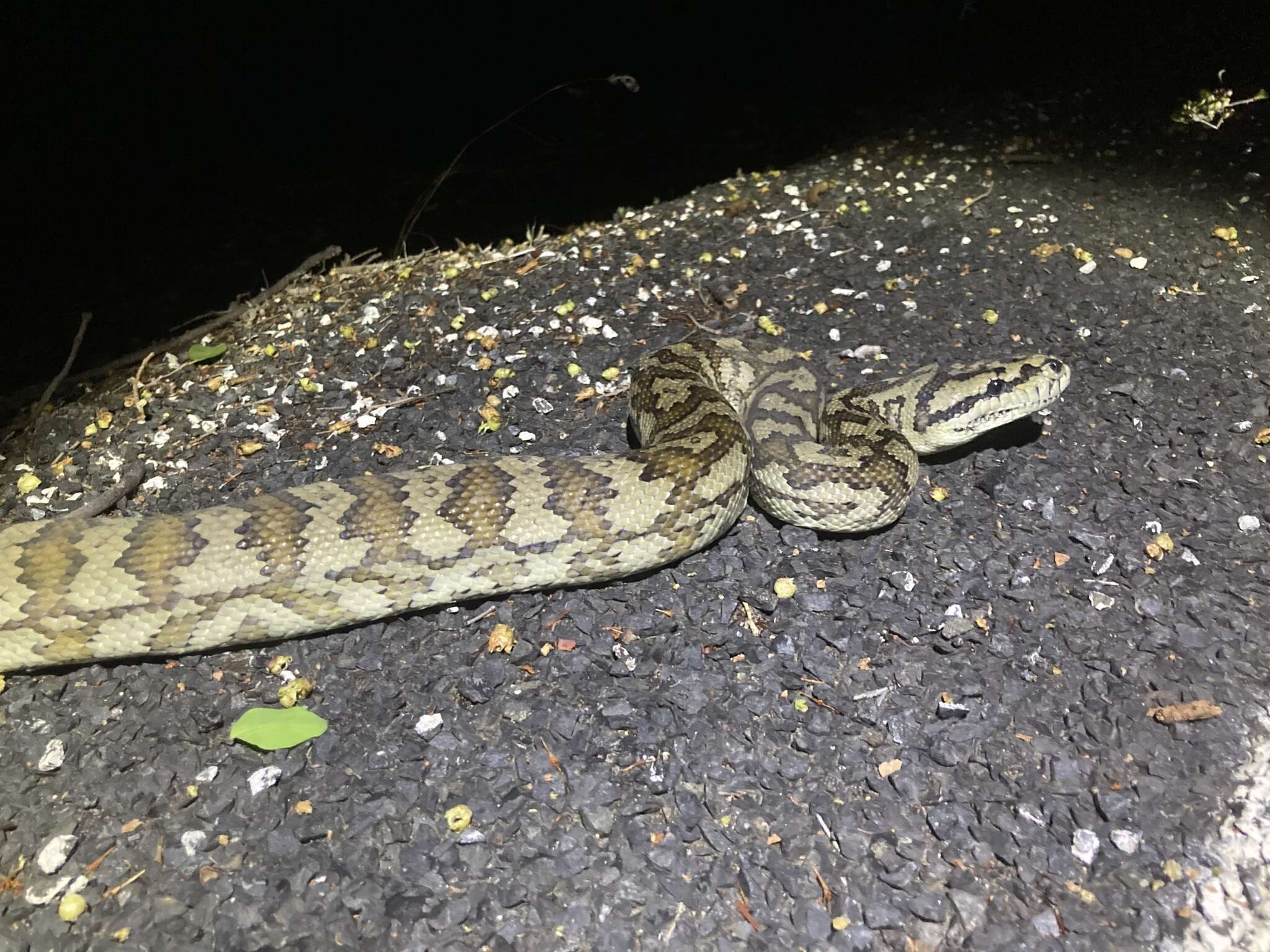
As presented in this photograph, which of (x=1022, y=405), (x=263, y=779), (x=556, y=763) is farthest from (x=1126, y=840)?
(x=263, y=779)

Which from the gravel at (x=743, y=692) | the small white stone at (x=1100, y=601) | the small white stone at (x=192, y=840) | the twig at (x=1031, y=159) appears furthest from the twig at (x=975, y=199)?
the small white stone at (x=192, y=840)

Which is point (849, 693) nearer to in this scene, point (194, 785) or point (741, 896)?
point (741, 896)

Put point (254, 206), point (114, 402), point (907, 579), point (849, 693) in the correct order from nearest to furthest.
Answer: point (849, 693) → point (907, 579) → point (114, 402) → point (254, 206)

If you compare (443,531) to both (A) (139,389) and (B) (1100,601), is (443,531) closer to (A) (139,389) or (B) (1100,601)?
(A) (139,389)

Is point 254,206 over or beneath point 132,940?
over

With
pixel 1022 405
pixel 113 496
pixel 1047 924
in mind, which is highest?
pixel 1022 405

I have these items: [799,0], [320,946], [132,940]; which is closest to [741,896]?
[320,946]
